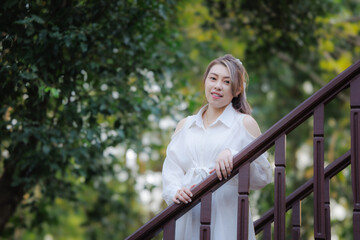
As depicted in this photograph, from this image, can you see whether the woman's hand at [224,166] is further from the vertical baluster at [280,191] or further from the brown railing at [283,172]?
the vertical baluster at [280,191]

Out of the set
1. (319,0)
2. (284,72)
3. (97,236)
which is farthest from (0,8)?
(284,72)

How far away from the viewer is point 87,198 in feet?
27.1

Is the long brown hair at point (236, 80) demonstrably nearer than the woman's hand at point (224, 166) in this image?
No

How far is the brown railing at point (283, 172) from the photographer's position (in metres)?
2.26

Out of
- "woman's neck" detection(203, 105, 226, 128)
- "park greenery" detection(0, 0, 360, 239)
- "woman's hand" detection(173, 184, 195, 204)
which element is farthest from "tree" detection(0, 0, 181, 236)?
"woman's hand" detection(173, 184, 195, 204)

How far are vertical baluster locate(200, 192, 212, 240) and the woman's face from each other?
640 millimetres

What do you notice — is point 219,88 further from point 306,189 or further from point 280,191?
point 306,189

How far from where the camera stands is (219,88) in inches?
108

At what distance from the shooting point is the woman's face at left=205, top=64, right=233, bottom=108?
9.05 feet

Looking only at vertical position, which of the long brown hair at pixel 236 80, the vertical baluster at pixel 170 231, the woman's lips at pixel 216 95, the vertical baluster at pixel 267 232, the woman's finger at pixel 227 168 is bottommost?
the vertical baluster at pixel 170 231

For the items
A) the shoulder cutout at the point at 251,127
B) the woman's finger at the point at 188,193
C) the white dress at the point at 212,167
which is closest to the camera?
the woman's finger at the point at 188,193

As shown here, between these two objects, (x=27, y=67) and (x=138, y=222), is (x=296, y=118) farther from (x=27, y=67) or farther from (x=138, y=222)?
(x=138, y=222)

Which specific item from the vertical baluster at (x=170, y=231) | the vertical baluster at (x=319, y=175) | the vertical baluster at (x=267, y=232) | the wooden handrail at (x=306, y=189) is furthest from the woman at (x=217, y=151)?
the wooden handrail at (x=306, y=189)

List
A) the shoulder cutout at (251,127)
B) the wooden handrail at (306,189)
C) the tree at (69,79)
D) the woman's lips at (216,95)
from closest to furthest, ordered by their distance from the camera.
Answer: the shoulder cutout at (251,127)
the woman's lips at (216,95)
the wooden handrail at (306,189)
the tree at (69,79)
